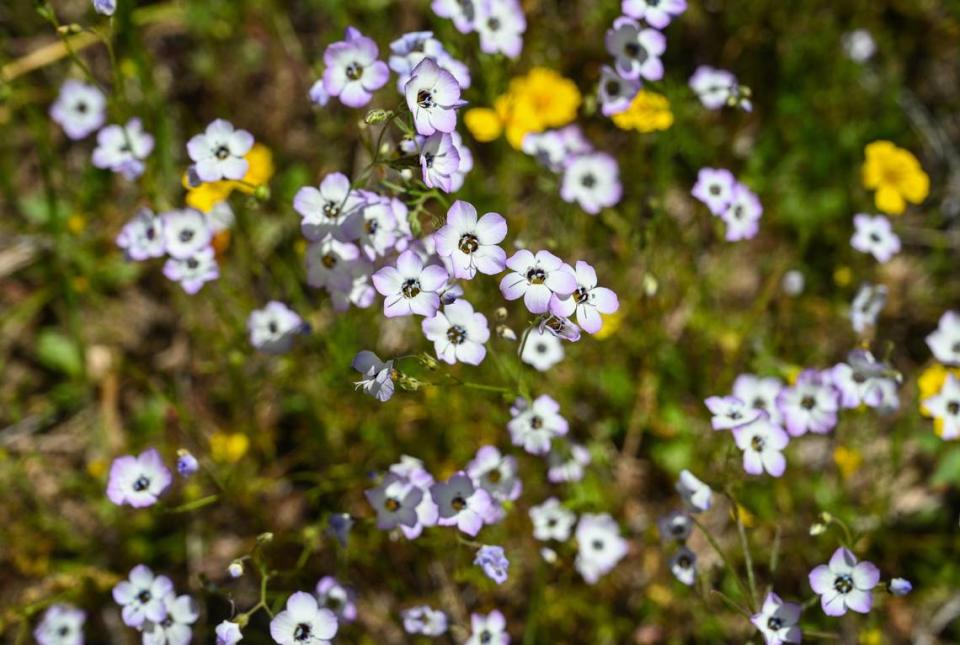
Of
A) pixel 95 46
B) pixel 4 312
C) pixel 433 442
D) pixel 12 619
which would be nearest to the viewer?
pixel 12 619

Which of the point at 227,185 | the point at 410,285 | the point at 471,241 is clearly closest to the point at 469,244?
the point at 471,241

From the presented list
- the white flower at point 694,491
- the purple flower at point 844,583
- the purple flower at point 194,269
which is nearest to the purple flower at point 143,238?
the purple flower at point 194,269

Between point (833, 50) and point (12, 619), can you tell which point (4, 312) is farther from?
point (833, 50)

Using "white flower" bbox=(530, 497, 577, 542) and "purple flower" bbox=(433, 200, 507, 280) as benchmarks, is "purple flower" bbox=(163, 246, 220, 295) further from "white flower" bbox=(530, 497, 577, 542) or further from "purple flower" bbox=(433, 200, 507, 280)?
"white flower" bbox=(530, 497, 577, 542)

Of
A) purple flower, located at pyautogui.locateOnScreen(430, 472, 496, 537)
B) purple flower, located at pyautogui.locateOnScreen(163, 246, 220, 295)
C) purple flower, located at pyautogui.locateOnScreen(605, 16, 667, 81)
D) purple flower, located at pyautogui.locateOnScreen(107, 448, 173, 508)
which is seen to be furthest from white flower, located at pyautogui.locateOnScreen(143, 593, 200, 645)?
purple flower, located at pyautogui.locateOnScreen(605, 16, 667, 81)

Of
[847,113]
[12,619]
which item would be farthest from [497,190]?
[12,619]

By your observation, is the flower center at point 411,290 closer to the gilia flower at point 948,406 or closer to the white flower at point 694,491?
the white flower at point 694,491
